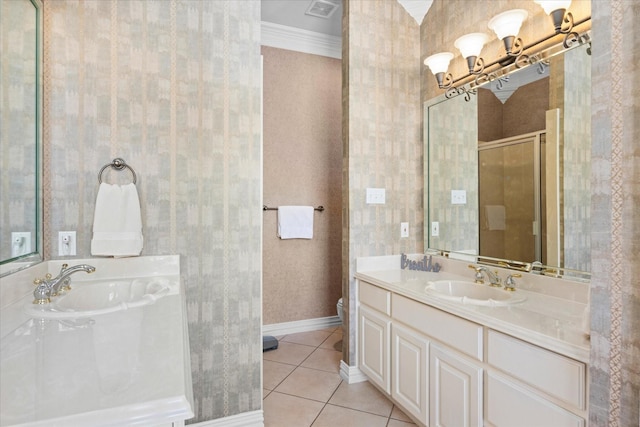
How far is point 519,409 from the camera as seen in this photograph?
1.27 metres

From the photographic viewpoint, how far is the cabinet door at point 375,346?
6.83 ft

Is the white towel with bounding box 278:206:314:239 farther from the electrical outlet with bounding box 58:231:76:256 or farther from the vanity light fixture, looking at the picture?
the electrical outlet with bounding box 58:231:76:256

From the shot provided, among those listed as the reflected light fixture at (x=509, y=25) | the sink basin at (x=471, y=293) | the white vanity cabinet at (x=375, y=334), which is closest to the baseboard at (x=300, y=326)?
the white vanity cabinet at (x=375, y=334)

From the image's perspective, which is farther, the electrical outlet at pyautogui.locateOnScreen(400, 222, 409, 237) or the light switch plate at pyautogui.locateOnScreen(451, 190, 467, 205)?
the electrical outlet at pyautogui.locateOnScreen(400, 222, 409, 237)

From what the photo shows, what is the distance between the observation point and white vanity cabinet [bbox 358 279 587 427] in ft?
3.76

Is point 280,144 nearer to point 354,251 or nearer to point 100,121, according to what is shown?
point 354,251

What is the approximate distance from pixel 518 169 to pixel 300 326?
241 centimetres

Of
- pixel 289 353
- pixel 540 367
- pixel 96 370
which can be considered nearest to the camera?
pixel 96 370

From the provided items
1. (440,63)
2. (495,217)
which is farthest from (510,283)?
(440,63)

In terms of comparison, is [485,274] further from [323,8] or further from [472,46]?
[323,8]

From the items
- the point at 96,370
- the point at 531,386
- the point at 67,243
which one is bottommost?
the point at 531,386

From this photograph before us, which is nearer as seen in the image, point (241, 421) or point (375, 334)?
point (241, 421)

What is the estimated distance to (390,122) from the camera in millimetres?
2506

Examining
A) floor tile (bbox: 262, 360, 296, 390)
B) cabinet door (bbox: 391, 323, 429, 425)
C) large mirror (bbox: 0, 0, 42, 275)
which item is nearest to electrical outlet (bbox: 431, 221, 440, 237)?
cabinet door (bbox: 391, 323, 429, 425)
